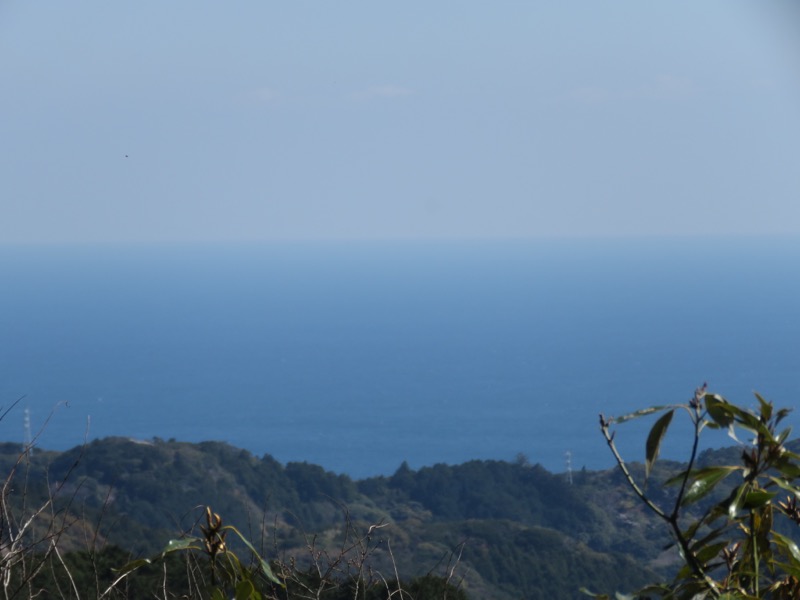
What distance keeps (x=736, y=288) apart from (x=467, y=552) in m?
121

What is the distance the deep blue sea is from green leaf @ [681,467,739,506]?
55.7 ft

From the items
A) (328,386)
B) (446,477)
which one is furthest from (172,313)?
(446,477)

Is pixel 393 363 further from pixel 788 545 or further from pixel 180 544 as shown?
pixel 180 544

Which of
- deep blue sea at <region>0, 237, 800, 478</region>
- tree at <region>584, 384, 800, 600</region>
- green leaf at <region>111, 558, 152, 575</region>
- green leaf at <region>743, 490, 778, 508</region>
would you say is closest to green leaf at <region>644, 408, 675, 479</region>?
tree at <region>584, 384, 800, 600</region>

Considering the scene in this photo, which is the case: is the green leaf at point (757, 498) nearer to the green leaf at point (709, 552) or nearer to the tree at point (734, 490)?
the tree at point (734, 490)

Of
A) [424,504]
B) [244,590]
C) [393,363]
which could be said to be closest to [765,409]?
[244,590]

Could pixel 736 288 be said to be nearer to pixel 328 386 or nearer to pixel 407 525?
pixel 328 386

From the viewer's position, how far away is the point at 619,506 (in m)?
22.3

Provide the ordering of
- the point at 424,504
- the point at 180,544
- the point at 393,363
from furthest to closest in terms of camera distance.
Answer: the point at 393,363
the point at 424,504
the point at 180,544

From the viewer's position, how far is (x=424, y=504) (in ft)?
76.7

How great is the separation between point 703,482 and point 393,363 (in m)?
80.6

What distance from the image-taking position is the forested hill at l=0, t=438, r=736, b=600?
16.5 m

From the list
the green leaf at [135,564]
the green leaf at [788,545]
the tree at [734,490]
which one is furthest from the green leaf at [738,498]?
the green leaf at [135,564]

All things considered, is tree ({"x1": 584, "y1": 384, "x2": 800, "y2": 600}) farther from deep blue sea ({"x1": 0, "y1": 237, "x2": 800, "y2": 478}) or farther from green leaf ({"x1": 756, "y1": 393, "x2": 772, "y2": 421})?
deep blue sea ({"x1": 0, "y1": 237, "x2": 800, "y2": 478})
